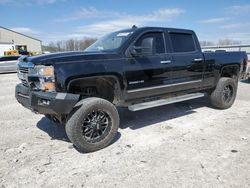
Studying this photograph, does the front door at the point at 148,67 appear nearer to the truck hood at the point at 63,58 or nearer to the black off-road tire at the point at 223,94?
the truck hood at the point at 63,58

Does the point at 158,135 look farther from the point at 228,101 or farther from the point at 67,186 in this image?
the point at 228,101

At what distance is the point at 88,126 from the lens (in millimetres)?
3748

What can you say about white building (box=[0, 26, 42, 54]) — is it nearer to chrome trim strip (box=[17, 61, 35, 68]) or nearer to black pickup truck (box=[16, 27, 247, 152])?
chrome trim strip (box=[17, 61, 35, 68])

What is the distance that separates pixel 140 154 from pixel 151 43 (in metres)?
2.15

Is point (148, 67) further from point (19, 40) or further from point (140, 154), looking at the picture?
point (19, 40)

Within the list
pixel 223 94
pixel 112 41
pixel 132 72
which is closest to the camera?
pixel 132 72

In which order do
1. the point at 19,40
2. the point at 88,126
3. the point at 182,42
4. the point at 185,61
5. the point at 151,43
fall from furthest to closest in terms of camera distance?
the point at 19,40
the point at 182,42
the point at 185,61
the point at 151,43
the point at 88,126

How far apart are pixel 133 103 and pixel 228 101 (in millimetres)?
3174

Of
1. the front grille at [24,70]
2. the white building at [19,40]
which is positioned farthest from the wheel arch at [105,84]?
the white building at [19,40]

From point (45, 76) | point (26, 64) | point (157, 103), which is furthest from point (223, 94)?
point (26, 64)

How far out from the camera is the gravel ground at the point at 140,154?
9.57 ft

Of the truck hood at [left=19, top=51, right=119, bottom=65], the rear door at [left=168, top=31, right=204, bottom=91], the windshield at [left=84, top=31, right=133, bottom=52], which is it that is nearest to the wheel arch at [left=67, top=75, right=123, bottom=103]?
the truck hood at [left=19, top=51, right=119, bottom=65]

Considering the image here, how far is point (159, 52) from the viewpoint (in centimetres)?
473

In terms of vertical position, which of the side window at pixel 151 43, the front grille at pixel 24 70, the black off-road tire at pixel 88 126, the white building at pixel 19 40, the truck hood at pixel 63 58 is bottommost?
the black off-road tire at pixel 88 126
